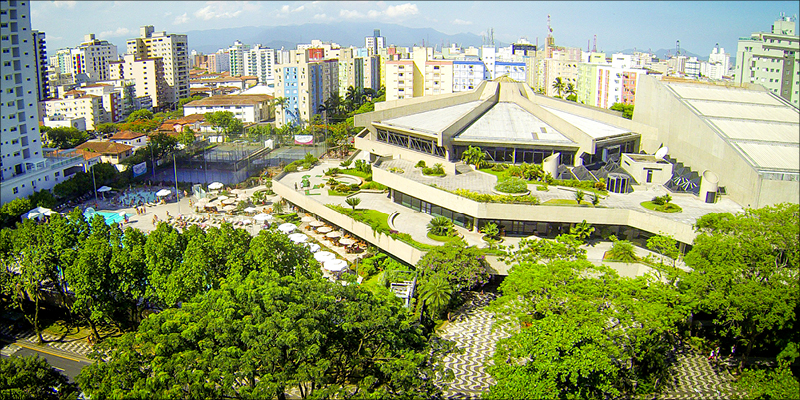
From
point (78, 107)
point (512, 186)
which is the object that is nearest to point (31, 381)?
point (512, 186)

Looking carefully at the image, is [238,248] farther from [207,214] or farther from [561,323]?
[207,214]

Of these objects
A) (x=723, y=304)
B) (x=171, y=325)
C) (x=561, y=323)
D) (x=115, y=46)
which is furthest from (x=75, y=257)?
(x=115, y=46)

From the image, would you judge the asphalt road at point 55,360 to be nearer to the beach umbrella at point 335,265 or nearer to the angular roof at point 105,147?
the beach umbrella at point 335,265

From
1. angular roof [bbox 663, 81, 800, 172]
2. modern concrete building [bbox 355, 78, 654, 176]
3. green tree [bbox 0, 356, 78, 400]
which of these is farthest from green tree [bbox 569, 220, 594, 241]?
green tree [bbox 0, 356, 78, 400]

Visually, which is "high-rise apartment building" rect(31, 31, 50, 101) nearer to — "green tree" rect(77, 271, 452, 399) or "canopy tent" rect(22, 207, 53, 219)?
"canopy tent" rect(22, 207, 53, 219)

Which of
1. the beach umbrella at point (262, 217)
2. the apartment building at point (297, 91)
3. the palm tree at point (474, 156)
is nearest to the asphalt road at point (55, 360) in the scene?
the beach umbrella at point (262, 217)
